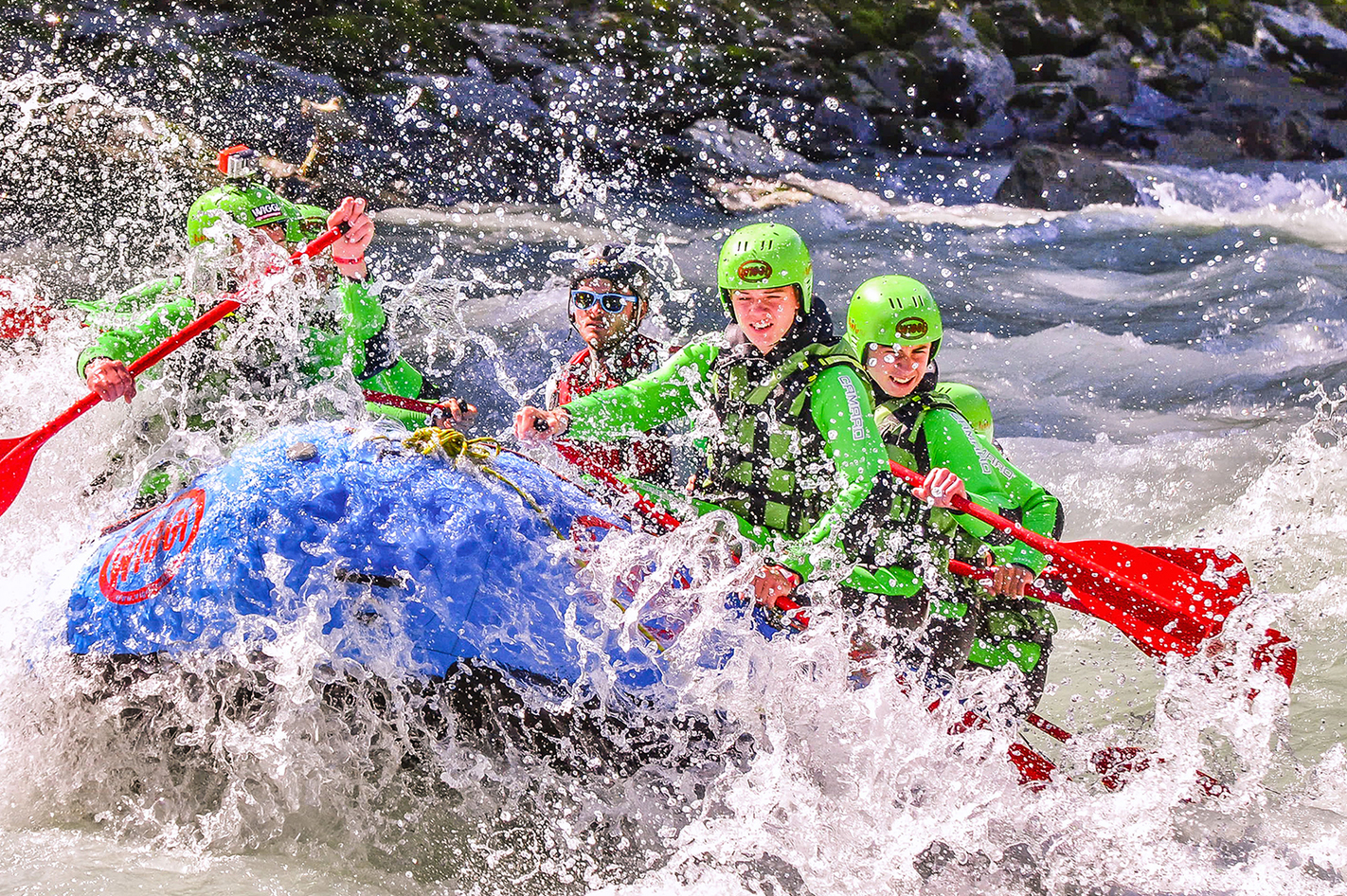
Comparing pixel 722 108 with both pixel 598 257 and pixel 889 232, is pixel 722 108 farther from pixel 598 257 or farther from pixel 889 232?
pixel 598 257

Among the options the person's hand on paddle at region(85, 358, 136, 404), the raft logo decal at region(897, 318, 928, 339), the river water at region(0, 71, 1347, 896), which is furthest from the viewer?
the raft logo decal at region(897, 318, 928, 339)

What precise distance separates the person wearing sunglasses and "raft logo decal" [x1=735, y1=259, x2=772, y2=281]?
125 centimetres

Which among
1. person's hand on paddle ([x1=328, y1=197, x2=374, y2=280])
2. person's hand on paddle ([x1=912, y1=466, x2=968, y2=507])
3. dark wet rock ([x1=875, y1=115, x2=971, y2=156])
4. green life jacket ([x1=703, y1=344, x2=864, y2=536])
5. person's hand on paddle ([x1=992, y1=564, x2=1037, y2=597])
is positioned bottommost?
person's hand on paddle ([x1=992, y1=564, x2=1037, y2=597])

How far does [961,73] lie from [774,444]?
6.69 m

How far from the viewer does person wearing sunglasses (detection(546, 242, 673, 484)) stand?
4.18 metres

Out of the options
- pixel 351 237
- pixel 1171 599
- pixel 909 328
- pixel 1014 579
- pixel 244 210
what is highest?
pixel 244 210

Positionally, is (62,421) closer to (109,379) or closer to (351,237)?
(109,379)

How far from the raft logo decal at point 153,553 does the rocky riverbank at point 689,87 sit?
5627 millimetres

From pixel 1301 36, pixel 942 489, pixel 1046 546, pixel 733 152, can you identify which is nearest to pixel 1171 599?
pixel 1046 546

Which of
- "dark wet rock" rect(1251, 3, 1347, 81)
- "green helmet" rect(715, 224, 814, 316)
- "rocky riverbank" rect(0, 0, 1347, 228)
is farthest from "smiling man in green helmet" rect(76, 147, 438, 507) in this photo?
"dark wet rock" rect(1251, 3, 1347, 81)

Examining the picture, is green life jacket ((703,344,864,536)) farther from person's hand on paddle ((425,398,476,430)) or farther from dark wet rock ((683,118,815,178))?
dark wet rock ((683,118,815,178))

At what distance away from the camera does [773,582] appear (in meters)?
2.77

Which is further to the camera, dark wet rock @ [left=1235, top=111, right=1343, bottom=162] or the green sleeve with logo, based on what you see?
dark wet rock @ [left=1235, top=111, right=1343, bottom=162]

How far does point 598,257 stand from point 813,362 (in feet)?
5.08
